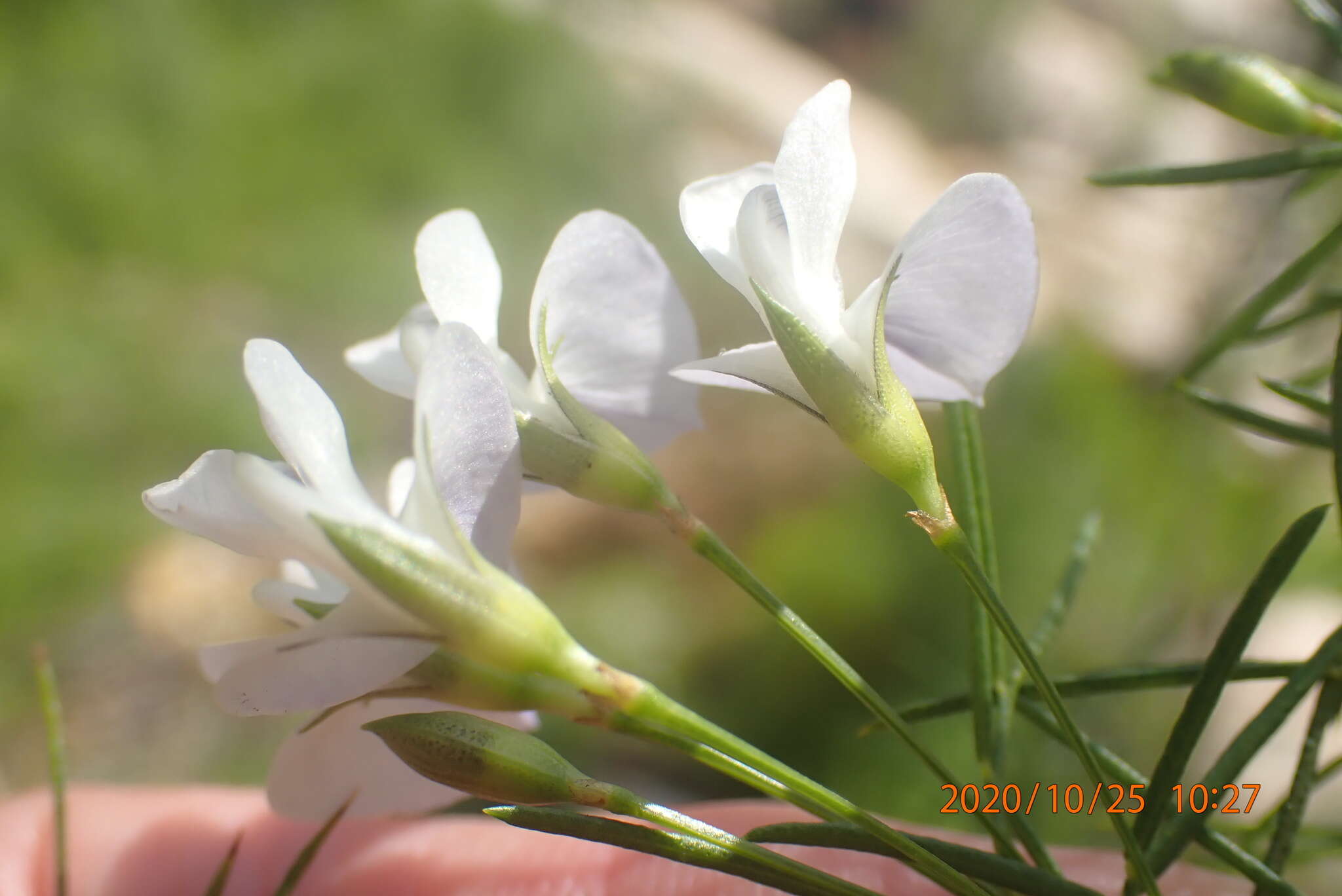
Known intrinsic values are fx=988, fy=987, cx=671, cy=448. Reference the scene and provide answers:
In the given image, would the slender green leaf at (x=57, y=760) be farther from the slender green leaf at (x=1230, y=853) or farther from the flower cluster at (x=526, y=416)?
the slender green leaf at (x=1230, y=853)

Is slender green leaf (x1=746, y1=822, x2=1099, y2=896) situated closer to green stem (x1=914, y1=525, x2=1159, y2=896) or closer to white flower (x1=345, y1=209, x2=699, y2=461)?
green stem (x1=914, y1=525, x2=1159, y2=896)

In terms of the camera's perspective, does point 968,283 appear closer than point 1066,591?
Yes

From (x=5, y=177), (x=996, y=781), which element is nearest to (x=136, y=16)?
(x=5, y=177)

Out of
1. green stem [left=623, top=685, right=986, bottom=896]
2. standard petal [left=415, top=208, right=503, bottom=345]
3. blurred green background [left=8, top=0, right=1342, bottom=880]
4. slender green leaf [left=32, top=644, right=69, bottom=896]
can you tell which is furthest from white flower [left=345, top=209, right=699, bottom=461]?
blurred green background [left=8, top=0, right=1342, bottom=880]

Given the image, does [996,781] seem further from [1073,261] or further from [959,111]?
[959,111]

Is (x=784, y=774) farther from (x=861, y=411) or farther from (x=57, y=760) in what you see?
(x=57, y=760)

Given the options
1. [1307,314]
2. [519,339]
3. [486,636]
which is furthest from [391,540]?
[519,339]
